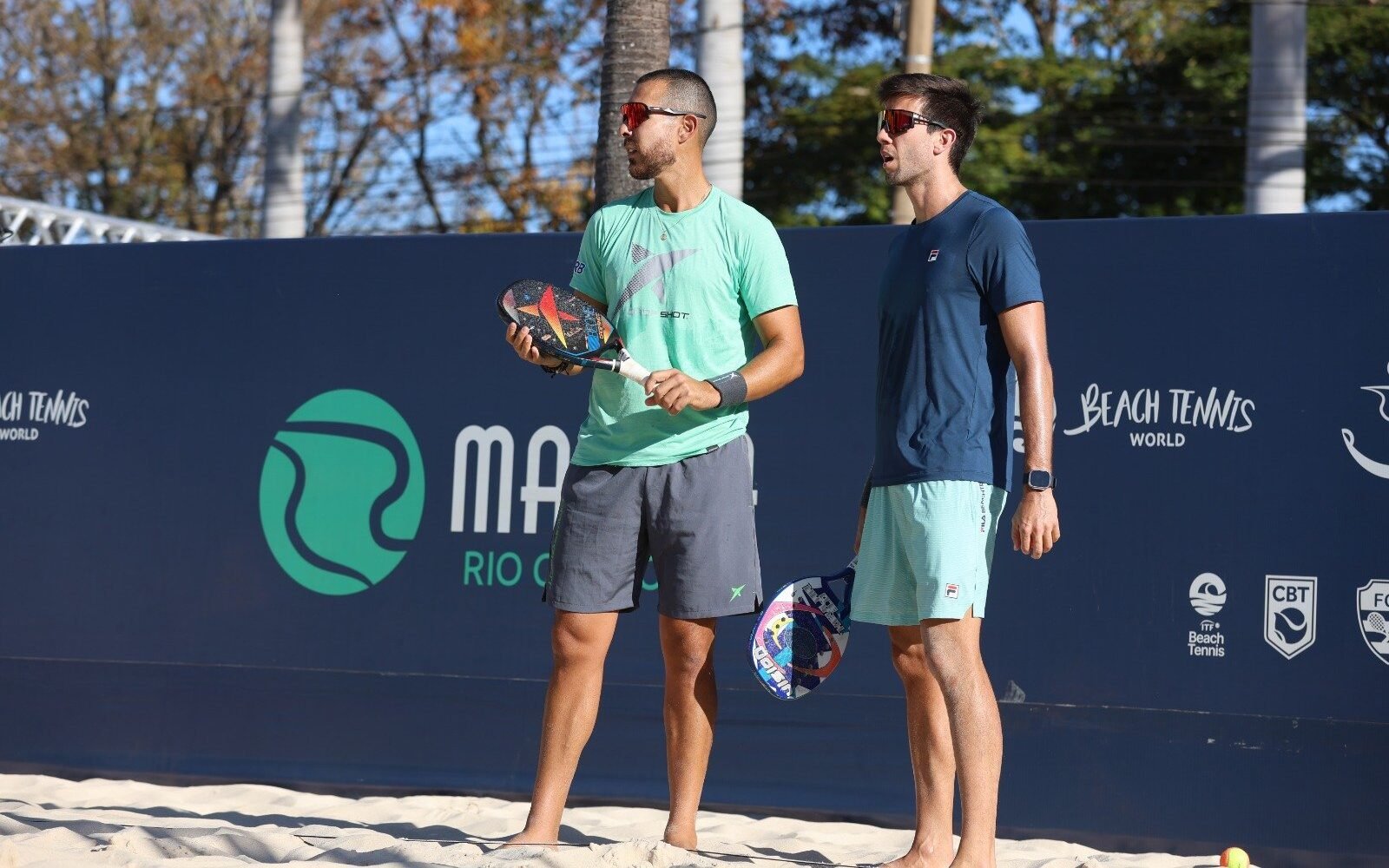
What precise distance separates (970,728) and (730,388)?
3.14 feet

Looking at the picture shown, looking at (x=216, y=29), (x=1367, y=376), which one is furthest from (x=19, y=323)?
(x=216, y=29)

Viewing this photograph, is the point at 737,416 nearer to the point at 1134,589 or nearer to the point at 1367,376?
Answer: the point at 1134,589

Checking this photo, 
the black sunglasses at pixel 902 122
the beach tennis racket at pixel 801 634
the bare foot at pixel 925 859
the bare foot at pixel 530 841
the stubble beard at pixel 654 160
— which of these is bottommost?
the bare foot at pixel 530 841

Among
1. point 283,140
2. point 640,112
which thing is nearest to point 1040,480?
point 640,112

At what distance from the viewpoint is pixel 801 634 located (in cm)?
364

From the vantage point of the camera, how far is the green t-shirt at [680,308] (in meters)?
3.56

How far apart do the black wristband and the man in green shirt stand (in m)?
0.04

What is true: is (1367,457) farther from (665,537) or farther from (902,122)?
(665,537)

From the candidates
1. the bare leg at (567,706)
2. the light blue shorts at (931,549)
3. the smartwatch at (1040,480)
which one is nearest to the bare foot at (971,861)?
the light blue shorts at (931,549)

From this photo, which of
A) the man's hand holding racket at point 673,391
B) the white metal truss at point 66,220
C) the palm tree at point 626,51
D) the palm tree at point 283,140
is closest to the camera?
the man's hand holding racket at point 673,391

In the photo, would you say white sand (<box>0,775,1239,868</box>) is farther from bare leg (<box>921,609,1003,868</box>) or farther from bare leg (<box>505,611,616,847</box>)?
bare leg (<box>921,609,1003,868</box>)

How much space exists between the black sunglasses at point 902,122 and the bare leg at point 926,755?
1176 millimetres

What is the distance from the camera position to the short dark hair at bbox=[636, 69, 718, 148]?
11.8 ft

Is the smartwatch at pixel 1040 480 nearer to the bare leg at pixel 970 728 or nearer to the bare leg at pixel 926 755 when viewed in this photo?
the bare leg at pixel 970 728
